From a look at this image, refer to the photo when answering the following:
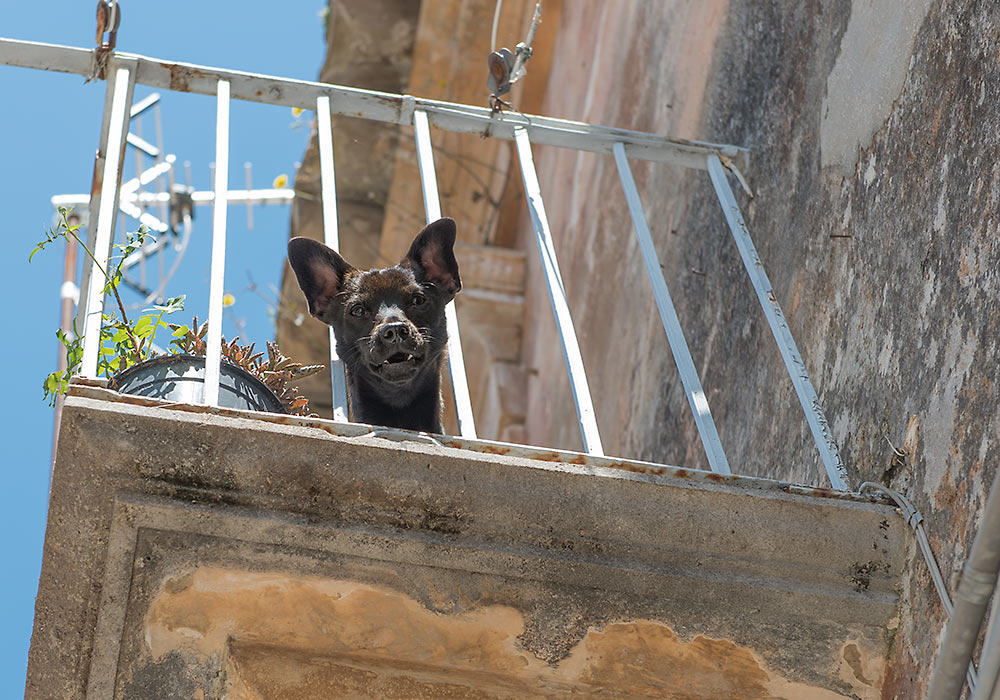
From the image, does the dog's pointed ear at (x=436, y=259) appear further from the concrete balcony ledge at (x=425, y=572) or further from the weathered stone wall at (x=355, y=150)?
the weathered stone wall at (x=355, y=150)

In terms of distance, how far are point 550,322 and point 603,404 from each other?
164cm

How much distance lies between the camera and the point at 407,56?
370 inches

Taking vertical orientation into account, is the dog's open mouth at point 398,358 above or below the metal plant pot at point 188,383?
above

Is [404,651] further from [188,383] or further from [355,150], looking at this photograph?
[355,150]

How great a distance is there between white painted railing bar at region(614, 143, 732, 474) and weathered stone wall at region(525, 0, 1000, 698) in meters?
0.37

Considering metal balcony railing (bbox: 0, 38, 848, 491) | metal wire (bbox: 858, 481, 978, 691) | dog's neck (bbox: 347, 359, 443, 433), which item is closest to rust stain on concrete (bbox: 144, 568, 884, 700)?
metal wire (bbox: 858, 481, 978, 691)

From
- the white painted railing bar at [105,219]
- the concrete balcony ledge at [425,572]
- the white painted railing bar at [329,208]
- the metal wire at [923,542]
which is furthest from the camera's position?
the white painted railing bar at [329,208]

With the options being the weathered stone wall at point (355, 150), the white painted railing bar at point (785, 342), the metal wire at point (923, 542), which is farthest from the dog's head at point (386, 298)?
the weathered stone wall at point (355, 150)

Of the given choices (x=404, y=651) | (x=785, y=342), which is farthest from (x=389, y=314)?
(x=404, y=651)

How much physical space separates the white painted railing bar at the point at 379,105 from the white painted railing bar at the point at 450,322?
0.14 meters

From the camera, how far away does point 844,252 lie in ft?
11.8

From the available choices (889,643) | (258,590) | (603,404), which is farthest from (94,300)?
(603,404)

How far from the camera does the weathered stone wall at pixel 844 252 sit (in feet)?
9.04

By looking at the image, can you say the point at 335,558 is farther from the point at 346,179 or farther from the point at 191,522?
the point at 346,179
